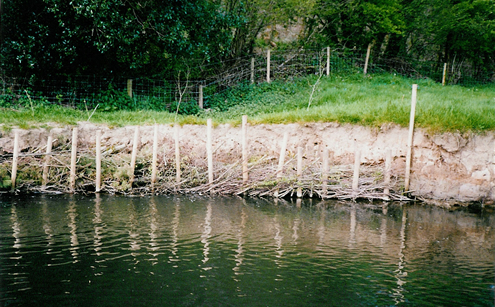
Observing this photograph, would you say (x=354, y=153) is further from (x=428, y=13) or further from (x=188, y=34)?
(x=428, y=13)

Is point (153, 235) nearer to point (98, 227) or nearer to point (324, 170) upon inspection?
point (98, 227)

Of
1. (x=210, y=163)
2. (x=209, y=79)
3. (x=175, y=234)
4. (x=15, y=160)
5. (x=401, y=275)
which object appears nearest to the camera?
(x=401, y=275)

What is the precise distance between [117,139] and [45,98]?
5125mm

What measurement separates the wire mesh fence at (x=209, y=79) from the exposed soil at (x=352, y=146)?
7.30 feet

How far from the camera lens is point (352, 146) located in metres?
12.9

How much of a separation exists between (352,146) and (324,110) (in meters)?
2.08

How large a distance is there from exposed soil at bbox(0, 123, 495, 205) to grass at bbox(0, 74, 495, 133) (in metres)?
0.31

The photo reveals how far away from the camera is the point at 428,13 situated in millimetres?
25500

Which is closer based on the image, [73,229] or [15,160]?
[73,229]

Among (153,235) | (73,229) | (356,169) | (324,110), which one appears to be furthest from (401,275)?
(324,110)

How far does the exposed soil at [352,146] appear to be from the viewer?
11.8 metres

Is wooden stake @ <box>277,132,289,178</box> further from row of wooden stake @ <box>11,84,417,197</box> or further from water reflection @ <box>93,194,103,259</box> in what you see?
water reflection @ <box>93,194,103,259</box>

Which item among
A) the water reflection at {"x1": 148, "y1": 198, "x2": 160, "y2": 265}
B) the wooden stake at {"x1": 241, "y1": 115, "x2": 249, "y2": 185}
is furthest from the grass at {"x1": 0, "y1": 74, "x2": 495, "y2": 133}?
the water reflection at {"x1": 148, "y1": 198, "x2": 160, "y2": 265}

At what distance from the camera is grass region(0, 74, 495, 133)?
12.7m
